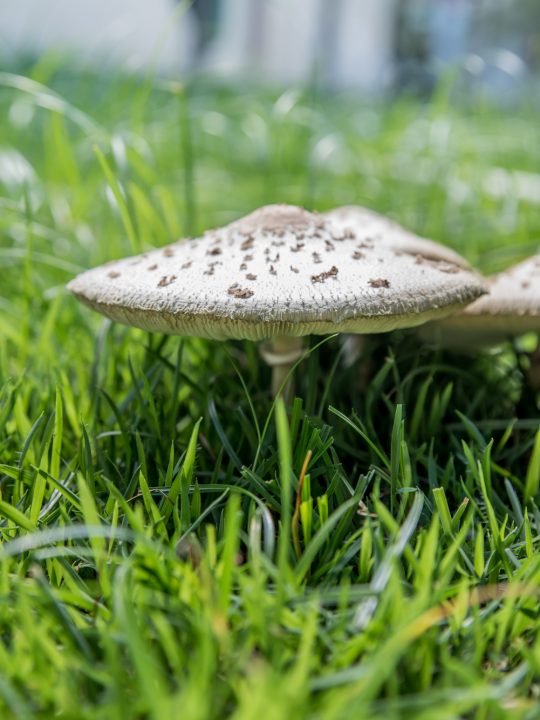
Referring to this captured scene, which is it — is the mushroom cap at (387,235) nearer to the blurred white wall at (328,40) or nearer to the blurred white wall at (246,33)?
the blurred white wall at (246,33)

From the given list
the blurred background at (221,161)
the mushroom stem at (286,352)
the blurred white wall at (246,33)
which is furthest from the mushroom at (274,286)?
the blurred white wall at (246,33)

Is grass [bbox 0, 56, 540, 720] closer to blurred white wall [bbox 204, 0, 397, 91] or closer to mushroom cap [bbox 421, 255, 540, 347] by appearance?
mushroom cap [bbox 421, 255, 540, 347]

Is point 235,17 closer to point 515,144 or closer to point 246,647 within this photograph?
point 515,144

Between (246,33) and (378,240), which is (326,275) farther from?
(246,33)

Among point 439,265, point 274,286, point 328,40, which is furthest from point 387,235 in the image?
point 328,40

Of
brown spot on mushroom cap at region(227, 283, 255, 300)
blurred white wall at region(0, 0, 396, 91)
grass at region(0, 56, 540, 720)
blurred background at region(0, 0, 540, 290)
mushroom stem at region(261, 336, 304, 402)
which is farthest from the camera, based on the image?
blurred white wall at region(0, 0, 396, 91)

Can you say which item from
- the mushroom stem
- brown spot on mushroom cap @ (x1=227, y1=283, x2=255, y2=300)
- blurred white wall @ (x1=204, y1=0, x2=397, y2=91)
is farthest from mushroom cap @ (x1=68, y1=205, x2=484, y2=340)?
blurred white wall @ (x1=204, y1=0, x2=397, y2=91)
